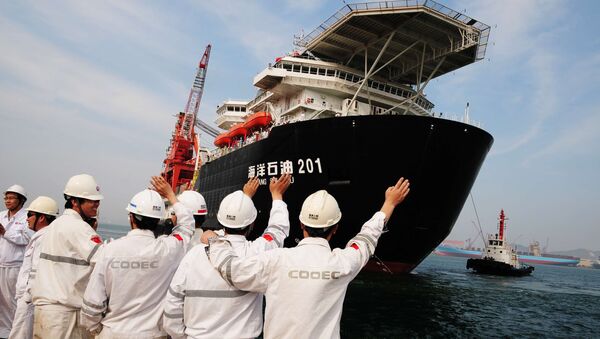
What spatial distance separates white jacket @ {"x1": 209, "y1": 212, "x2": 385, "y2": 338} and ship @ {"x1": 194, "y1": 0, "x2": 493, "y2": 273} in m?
9.08

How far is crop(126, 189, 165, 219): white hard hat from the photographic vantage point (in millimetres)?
2758

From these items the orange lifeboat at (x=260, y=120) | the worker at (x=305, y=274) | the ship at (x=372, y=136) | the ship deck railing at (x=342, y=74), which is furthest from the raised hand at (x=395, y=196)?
the orange lifeboat at (x=260, y=120)

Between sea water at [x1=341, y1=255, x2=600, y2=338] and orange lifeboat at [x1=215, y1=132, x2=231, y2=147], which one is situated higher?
orange lifeboat at [x1=215, y1=132, x2=231, y2=147]

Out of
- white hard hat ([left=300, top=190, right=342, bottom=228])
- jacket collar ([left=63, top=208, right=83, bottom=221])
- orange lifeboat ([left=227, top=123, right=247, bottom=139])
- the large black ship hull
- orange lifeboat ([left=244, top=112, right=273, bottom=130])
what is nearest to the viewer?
white hard hat ([left=300, top=190, right=342, bottom=228])

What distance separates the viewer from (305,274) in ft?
7.09

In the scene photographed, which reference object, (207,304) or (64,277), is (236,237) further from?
(64,277)

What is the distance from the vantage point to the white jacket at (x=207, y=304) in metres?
2.37

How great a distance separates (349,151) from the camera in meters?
13.3

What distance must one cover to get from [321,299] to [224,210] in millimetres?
815

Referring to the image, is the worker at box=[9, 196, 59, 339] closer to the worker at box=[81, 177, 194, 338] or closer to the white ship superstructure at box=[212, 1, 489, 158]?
the worker at box=[81, 177, 194, 338]

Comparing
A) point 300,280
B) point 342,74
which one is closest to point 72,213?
point 300,280

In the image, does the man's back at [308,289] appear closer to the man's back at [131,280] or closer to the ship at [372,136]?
the man's back at [131,280]

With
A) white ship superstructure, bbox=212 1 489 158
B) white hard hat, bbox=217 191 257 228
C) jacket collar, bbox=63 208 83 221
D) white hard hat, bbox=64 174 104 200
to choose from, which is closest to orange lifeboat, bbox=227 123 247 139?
white ship superstructure, bbox=212 1 489 158

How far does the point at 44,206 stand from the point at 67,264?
161 cm
